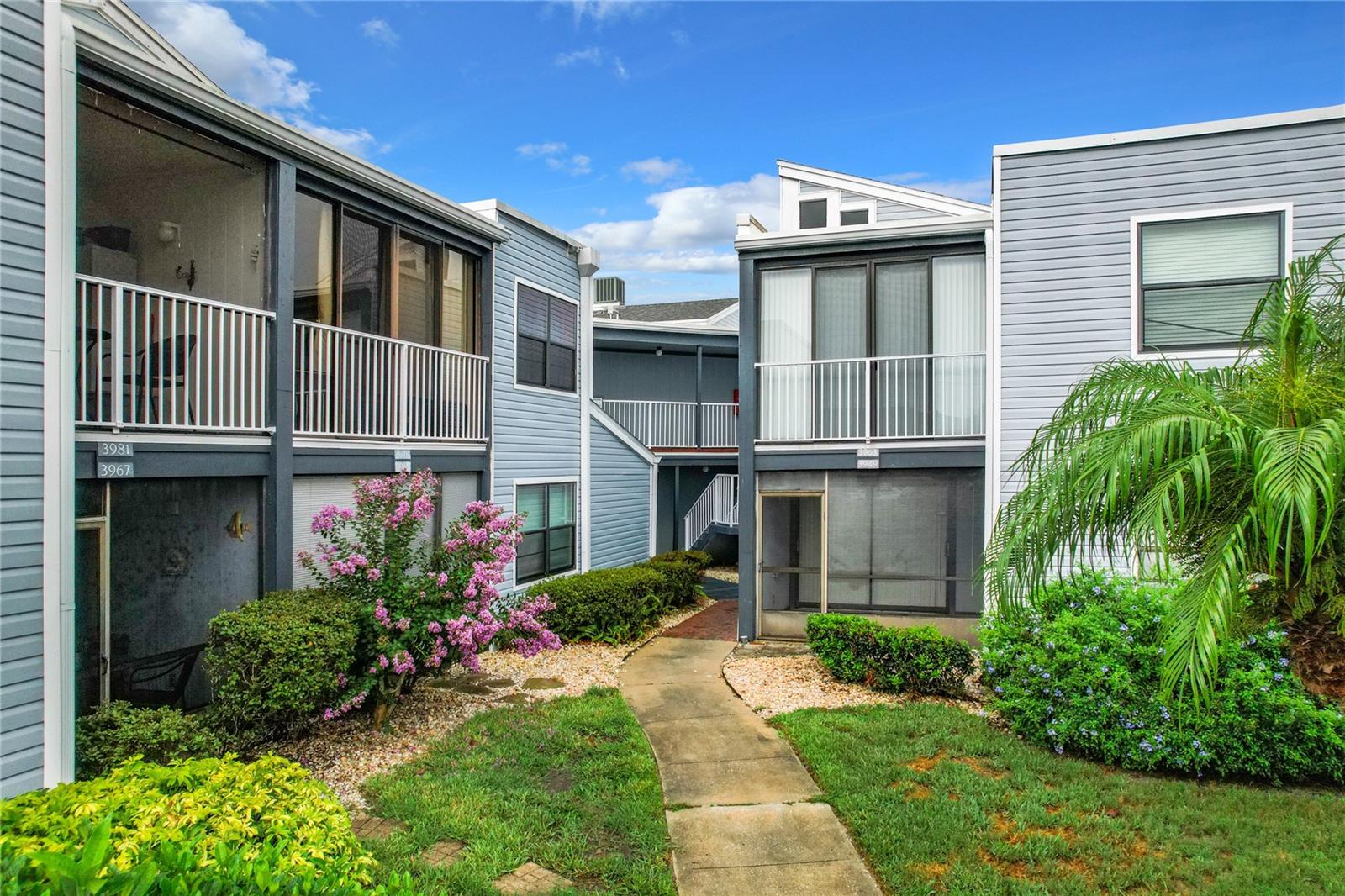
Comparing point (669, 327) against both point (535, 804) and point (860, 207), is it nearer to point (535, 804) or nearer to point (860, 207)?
point (860, 207)

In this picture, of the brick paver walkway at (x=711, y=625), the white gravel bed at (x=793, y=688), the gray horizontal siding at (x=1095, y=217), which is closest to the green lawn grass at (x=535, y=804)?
the white gravel bed at (x=793, y=688)

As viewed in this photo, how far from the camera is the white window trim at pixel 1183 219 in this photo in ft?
29.2

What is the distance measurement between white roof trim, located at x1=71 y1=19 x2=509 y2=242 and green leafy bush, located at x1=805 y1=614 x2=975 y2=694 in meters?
7.25

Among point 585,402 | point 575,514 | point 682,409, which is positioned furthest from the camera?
point 682,409

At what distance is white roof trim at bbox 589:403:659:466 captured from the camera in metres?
14.4

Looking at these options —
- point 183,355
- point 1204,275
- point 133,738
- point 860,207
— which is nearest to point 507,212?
point 183,355

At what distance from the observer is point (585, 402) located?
14.1 meters

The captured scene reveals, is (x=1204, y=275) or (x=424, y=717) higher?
(x=1204, y=275)

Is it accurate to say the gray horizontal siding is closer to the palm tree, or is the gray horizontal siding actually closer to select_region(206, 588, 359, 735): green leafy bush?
the palm tree

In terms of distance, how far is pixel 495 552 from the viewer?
25.6ft

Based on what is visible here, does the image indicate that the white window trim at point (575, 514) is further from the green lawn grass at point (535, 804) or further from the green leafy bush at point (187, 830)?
the green leafy bush at point (187, 830)

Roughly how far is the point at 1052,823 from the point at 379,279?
9046 millimetres

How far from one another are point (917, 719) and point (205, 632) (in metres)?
6.83

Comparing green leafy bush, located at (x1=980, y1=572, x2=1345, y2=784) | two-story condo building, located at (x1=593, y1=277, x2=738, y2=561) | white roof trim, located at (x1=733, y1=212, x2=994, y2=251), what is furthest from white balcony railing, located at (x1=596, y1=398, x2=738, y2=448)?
green leafy bush, located at (x1=980, y1=572, x2=1345, y2=784)
